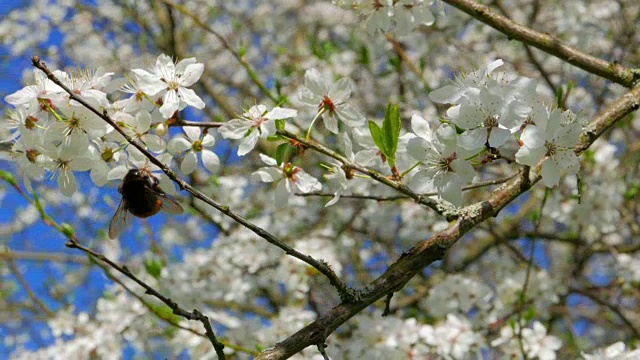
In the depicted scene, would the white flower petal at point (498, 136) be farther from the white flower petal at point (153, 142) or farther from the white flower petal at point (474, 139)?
the white flower petal at point (153, 142)

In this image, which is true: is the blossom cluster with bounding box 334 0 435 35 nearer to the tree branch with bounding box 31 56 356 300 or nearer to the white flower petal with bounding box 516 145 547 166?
the white flower petal with bounding box 516 145 547 166

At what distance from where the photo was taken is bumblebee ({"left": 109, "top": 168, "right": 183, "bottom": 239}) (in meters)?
1.44

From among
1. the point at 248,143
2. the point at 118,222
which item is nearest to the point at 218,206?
the point at 248,143

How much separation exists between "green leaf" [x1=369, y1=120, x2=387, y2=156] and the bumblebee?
0.46m

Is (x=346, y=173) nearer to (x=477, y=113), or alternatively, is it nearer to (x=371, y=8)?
(x=477, y=113)

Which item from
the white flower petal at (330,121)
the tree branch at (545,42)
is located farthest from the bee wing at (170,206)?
the tree branch at (545,42)

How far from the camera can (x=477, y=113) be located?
1.19 metres

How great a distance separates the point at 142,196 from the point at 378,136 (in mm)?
515

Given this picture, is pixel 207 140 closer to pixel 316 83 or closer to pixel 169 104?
pixel 169 104

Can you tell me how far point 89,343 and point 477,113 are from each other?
278cm

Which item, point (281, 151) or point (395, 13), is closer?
point (281, 151)

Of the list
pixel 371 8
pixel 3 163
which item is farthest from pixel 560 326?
pixel 3 163

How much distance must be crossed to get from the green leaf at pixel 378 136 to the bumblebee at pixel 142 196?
18.3 inches

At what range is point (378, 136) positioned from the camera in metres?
1.35
